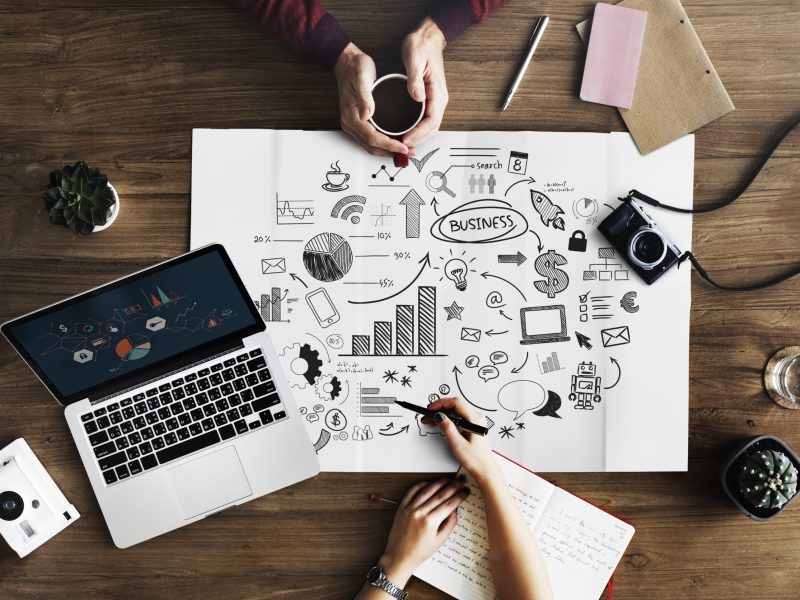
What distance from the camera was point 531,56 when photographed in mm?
1031

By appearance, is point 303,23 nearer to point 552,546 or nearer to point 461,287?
point 461,287

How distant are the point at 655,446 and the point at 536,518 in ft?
0.75

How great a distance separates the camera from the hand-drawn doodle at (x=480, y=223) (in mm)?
1036

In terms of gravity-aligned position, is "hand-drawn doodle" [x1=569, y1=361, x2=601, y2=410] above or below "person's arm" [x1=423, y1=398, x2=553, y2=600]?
above

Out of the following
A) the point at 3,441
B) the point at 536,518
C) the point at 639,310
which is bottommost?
the point at 536,518

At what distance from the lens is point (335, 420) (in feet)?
3.36

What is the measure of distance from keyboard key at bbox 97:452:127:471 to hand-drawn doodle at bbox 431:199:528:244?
620 mm

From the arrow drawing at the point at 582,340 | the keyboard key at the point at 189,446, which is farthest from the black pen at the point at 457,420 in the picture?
the keyboard key at the point at 189,446

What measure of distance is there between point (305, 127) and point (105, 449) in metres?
0.62

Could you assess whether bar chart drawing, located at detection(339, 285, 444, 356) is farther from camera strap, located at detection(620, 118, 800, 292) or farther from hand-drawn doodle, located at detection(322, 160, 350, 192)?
camera strap, located at detection(620, 118, 800, 292)

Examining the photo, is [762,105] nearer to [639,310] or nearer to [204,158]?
[639,310]

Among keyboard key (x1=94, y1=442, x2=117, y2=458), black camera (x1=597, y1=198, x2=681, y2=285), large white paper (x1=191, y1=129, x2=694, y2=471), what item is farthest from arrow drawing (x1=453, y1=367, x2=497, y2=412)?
keyboard key (x1=94, y1=442, x2=117, y2=458)

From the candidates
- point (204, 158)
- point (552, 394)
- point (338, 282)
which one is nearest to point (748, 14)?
point (552, 394)

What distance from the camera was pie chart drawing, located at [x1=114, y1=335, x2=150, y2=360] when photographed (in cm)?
101
